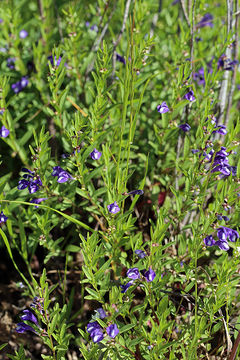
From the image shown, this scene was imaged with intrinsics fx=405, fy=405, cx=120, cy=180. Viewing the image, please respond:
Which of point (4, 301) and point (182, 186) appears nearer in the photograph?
point (4, 301)

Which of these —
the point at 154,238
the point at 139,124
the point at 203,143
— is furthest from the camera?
the point at 139,124

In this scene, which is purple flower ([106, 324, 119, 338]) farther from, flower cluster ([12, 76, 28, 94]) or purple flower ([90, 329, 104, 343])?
flower cluster ([12, 76, 28, 94])

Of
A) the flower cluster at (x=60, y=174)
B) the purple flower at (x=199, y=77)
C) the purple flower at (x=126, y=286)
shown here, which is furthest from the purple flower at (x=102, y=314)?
the purple flower at (x=199, y=77)

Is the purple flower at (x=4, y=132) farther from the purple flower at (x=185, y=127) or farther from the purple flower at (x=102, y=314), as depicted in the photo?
the purple flower at (x=102, y=314)

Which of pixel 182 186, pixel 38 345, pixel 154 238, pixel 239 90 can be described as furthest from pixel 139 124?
pixel 38 345

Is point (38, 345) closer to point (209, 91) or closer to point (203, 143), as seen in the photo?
point (203, 143)

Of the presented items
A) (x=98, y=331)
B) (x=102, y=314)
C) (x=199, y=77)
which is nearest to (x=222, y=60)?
(x=199, y=77)

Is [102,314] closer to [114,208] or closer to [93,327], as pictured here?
[93,327]
